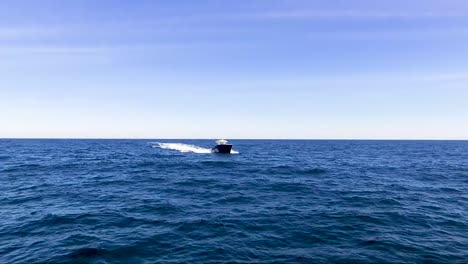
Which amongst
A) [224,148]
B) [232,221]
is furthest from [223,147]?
[232,221]

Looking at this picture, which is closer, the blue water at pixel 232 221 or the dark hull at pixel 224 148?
the blue water at pixel 232 221

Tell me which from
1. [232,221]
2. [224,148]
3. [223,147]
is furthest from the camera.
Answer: [224,148]

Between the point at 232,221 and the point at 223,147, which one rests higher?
the point at 223,147

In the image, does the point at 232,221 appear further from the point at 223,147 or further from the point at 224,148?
the point at 224,148

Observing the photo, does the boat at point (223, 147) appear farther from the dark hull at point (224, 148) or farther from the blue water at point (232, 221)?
the blue water at point (232, 221)

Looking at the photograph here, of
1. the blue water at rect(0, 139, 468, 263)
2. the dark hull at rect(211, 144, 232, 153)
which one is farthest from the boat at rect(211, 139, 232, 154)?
the blue water at rect(0, 139, 468, 263)

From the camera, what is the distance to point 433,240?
16234 mm

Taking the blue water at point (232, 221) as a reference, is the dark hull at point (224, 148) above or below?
above

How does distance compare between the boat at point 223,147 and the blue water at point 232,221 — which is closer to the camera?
the blue water at point 232,221

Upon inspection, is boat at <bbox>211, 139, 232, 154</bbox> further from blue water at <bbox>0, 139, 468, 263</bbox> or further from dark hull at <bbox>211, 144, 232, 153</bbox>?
blue water at <bbox>0, 139, 468, 263</bbox>

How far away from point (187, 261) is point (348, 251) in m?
8.04

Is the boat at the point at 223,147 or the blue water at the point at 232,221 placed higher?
the boat at the point at 223,147

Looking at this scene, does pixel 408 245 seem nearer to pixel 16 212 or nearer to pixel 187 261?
pixel 187 261

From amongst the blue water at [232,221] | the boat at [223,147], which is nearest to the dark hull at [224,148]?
the boat at [223,147]
